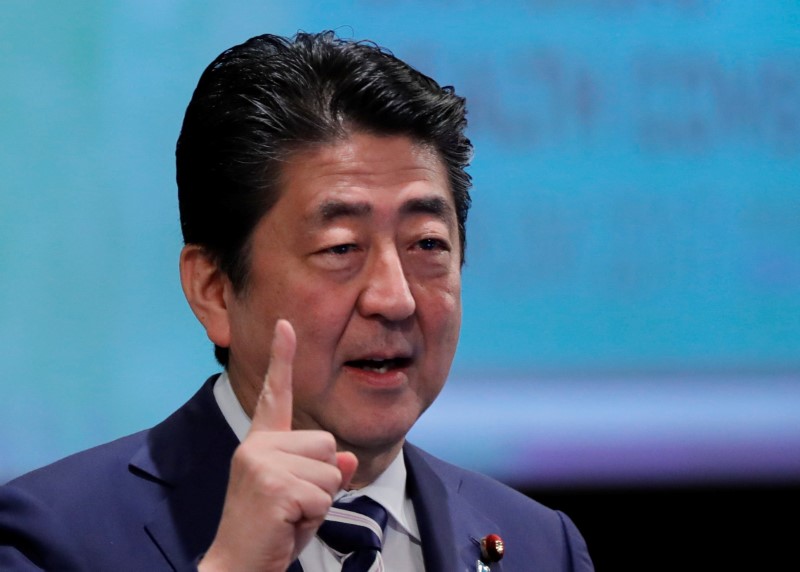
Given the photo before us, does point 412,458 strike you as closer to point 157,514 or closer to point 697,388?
point 157,514

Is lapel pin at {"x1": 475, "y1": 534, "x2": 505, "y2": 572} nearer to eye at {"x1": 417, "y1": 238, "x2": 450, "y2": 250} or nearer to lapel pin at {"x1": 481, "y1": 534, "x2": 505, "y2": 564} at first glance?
lapel pin at {"x1": 481, "y1": 534, "x2": 505, "y2": 564}

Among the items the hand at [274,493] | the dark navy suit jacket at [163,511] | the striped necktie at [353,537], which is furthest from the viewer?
the striped necktie at [353,537]

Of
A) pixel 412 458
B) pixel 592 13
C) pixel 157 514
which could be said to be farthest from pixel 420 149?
pixel 592 13

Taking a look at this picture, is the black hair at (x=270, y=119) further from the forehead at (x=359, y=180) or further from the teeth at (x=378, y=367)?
the teeth at (x=378, y=367)

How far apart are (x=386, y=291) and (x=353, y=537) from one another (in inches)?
14.7

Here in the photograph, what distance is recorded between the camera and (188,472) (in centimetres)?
193

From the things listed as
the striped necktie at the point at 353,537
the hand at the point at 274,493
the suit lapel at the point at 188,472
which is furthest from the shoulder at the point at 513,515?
the hand at the point at 274,493

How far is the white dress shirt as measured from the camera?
2008 millimetres

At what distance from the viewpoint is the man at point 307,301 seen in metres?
1.85

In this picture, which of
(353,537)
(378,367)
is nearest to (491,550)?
(353,537)

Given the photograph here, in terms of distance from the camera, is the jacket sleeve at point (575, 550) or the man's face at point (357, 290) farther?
the jacket sleeve at point (575, 550)

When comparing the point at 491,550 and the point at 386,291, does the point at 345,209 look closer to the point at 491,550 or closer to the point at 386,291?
the point at 386,291

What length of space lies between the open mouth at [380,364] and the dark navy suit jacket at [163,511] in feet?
0.79

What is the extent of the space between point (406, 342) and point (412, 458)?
36 centimetres
